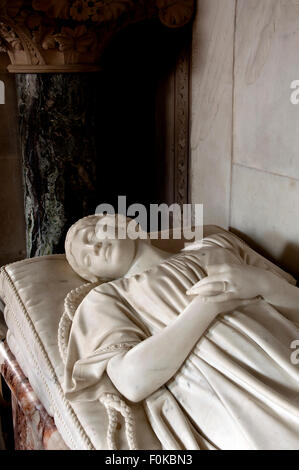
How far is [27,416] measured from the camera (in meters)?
1.75

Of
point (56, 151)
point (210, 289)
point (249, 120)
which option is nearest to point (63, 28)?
point (56, 151)

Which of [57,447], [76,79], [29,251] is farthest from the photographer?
[29,251]

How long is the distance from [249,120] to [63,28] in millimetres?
926

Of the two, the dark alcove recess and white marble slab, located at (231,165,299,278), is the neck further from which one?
the dark alcove recess

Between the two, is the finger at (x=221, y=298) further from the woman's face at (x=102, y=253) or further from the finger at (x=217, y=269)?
the woman's face at (x=102, y=253)

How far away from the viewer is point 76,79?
2.53 m

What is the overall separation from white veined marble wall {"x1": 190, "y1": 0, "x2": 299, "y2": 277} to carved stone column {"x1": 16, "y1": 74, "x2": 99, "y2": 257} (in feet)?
1.87

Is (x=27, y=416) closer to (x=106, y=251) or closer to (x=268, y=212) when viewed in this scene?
(x=106, y=251)

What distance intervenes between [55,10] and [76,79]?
1.08ft

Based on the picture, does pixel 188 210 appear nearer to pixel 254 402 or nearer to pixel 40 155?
pixel 40 155

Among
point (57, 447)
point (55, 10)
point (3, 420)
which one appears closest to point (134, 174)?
point (55, 10)
